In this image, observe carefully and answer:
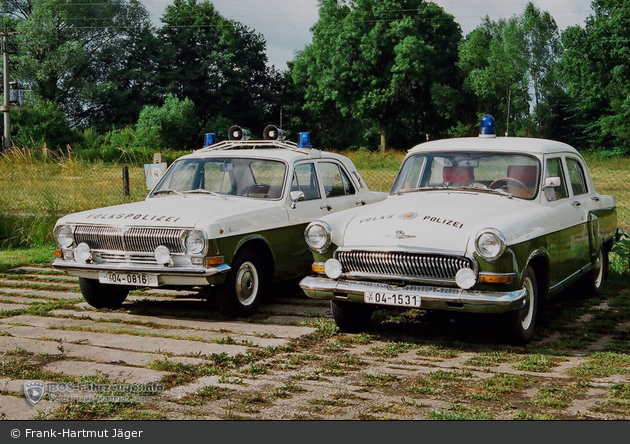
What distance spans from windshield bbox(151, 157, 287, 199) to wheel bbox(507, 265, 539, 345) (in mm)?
3169

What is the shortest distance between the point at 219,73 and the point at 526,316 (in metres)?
62.5

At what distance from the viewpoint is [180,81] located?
67.9 m

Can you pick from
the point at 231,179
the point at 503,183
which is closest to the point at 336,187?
the point at 231,179

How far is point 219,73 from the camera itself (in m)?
67.7

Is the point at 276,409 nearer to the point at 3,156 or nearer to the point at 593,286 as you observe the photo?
the point at 593,286

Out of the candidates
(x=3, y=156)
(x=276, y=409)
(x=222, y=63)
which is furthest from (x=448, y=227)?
(x=222, y=63)

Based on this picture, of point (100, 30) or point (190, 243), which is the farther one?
point (100, 30)

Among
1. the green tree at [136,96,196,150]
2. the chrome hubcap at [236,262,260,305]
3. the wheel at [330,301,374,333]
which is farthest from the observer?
the green tree at [136,96,196,150]

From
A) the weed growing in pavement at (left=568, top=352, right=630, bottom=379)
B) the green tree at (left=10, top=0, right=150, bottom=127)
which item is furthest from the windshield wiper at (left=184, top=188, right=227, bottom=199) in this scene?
the green tree at (left=10, top=0, right=150, bottom=127)

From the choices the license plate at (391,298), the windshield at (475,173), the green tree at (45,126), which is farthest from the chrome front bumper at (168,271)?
the green tree at (45,126)

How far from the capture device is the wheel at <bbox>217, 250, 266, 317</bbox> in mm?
8305

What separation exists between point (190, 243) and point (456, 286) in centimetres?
270

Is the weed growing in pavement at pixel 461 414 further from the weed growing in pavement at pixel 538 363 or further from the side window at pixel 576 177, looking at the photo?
the side window at pixel 576 177

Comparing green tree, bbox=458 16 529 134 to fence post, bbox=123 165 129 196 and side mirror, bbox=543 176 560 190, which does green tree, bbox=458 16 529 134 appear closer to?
fence post, bbox=123 165 129 196
